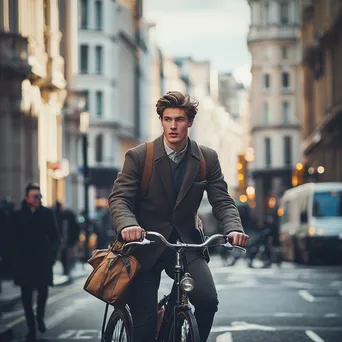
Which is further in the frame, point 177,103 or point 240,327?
point 240,327

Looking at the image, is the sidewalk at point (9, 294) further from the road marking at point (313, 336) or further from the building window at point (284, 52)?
the building window at point (284, 52)

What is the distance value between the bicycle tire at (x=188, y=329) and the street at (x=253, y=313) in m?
5.08

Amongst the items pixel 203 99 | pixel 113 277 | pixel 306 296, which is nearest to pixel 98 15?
pixel 306 296

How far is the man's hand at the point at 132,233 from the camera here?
680 centimetres

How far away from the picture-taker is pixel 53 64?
44938 mm

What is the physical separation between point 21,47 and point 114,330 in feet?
101

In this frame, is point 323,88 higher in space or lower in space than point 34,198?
higher

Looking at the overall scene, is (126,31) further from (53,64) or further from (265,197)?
(53,64)

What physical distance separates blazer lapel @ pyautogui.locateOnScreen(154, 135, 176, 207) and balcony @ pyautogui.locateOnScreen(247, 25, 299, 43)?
97.7m

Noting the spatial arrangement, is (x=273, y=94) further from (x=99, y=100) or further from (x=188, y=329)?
(x=188, y=329)

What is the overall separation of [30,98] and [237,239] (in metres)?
34.0

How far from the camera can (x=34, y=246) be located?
43.4 ft

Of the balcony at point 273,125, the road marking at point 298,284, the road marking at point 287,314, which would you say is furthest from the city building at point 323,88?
the road marking at point 287,314

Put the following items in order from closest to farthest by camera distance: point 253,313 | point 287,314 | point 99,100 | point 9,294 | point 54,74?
point 287,314 < point 253,313 < point 9,294 < point 54,74 < point 99,100
